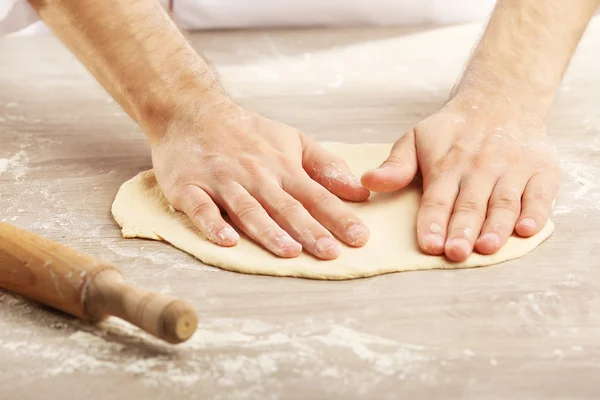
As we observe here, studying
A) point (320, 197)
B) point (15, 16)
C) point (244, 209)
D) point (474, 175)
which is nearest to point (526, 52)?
point (474, 175)

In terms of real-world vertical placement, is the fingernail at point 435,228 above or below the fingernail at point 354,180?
above

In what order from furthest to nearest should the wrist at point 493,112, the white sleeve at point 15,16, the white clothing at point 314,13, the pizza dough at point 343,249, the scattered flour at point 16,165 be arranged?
the white clothing at point 314,13, the white sleeve at point 15,16, the scattered flour at point 16,165, the wrist at point 493,112, the pizza dough at point 343,249

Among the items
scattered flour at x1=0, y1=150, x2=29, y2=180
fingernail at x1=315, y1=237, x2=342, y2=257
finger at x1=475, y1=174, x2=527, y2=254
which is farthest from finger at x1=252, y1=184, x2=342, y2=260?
scattered flour at x1=0, y1=150, x2=29, y2=180

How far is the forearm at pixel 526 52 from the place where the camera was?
1563mm

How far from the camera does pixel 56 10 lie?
1570mm

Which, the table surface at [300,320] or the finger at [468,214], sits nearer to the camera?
the table surface at [300,320]

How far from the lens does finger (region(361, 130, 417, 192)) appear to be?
54.2 inches

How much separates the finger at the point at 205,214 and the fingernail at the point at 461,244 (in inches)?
13.7

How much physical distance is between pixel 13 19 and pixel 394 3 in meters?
1.19

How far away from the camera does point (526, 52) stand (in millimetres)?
1628

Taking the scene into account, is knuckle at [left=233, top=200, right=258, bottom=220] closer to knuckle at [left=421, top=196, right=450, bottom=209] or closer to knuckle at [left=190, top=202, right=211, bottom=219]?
knuckle at [left=190, top=202, right=211, bottom=219]

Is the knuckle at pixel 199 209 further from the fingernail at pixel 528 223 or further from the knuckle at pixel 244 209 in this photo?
the fingernail at pixel 528 223

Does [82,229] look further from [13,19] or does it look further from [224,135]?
[13,19]

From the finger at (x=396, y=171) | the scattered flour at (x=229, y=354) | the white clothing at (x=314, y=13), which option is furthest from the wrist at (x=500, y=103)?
the white clothing at (x=314, y=13)
